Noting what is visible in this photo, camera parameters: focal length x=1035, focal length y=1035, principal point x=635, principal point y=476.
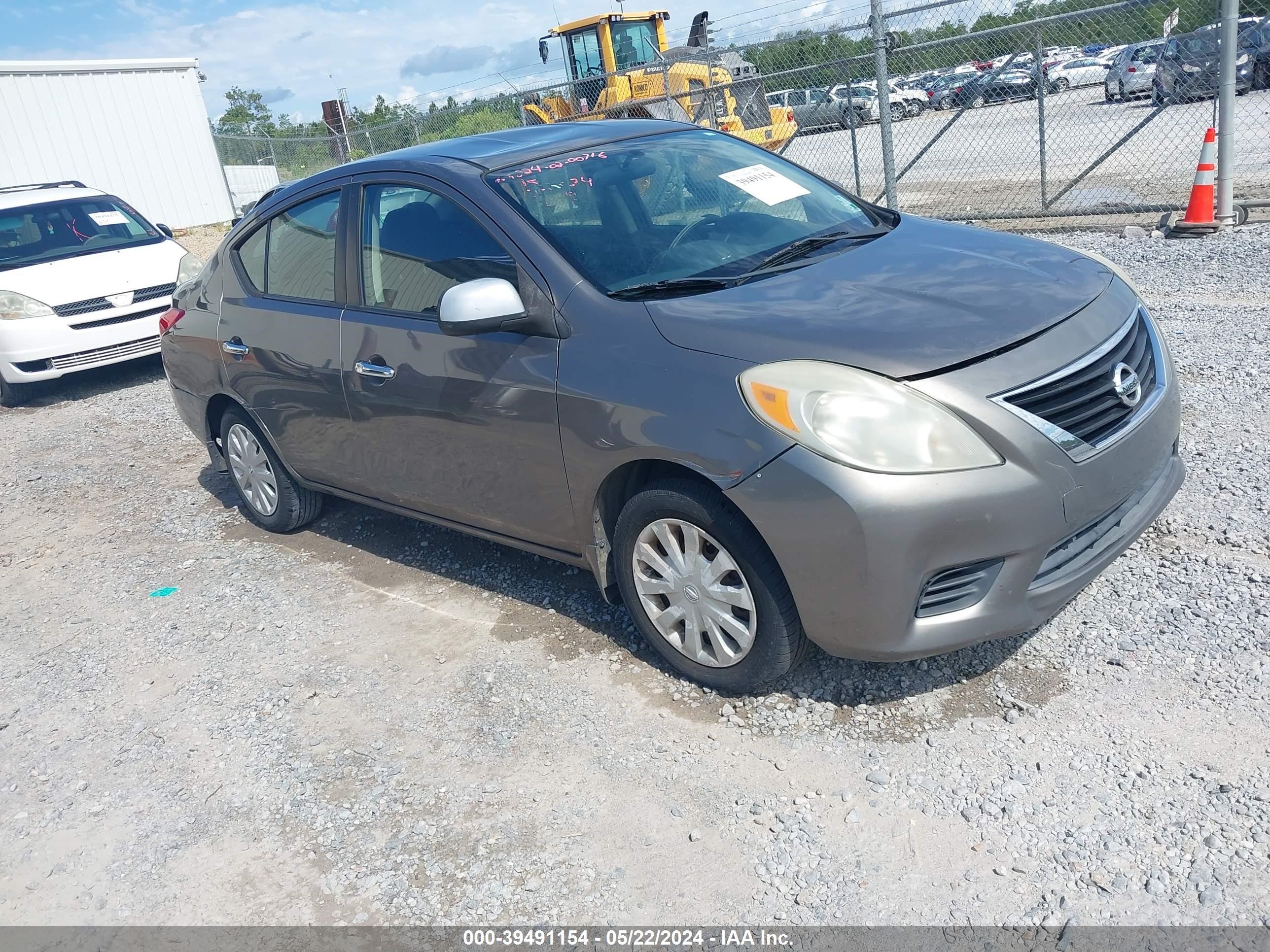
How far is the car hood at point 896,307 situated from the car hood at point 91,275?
303 inches

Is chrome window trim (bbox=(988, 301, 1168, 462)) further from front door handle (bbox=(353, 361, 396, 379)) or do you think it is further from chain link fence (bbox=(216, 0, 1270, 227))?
chain link fence (bbox=(216, 0, 1270, 227))

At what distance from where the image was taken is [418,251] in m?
4.05

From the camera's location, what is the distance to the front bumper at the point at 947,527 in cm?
278

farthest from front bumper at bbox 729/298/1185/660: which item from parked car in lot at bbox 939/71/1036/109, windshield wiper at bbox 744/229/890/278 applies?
parked car in lot at bbox 939/71/1036/109

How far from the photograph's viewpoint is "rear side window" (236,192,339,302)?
14.7 ft

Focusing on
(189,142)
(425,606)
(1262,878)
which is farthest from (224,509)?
(189,142)

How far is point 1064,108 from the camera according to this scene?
1145 centimetres

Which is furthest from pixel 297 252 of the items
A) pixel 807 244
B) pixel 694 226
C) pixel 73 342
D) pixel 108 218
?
pixel 108 218

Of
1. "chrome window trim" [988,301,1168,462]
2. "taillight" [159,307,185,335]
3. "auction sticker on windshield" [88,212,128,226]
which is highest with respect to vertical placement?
"auction sticker on windshield" [88,212,128,226]

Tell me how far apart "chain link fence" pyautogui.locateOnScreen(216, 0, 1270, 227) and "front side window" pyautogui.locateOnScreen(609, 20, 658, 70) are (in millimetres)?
2926

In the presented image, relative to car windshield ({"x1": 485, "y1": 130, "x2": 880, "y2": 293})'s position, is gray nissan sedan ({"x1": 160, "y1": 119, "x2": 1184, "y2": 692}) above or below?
below

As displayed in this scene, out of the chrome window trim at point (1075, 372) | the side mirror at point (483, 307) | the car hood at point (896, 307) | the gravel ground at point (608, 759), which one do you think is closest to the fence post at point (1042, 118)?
the gravel ground at point (608, 759)

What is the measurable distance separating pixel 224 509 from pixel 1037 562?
4.81 metres

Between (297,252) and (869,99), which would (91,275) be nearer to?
(297,252)
